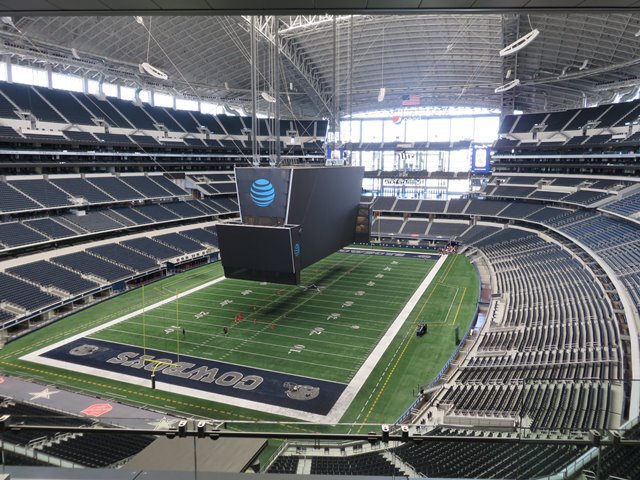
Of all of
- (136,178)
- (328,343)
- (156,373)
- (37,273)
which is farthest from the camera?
(136,178)

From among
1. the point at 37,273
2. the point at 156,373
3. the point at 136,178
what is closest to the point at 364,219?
the point at 156,373

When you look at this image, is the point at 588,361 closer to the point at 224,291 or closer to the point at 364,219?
the point at 364,219

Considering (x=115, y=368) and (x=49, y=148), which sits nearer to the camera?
(x=115, y=368)

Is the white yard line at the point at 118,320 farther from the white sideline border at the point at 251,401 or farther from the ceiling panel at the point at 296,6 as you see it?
the ceiling panel at the point at 296,6

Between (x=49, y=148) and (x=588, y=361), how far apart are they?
147 ft

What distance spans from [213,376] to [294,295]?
12.5 m

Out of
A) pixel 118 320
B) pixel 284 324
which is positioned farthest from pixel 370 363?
pixel 118 320

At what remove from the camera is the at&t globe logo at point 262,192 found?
73.5ft

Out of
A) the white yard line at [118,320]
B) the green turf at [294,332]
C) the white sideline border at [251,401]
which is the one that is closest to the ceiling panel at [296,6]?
the white sideline border at [251,401]

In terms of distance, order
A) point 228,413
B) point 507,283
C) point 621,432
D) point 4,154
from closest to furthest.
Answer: point 621,432
point 228,413
point 507,283
point 4,154

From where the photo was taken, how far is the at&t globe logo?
73.5ft

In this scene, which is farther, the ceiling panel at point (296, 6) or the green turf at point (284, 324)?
the green turf at point (284, 324)

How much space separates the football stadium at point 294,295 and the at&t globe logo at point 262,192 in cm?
11

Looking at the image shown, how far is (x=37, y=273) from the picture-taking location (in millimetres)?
30984
